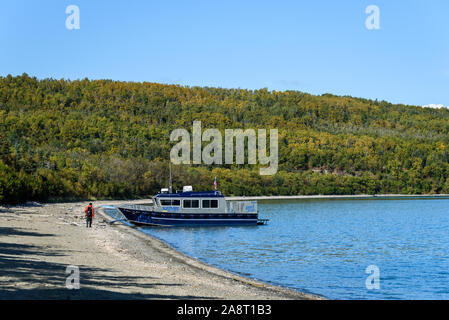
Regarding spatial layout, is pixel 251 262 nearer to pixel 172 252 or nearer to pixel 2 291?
pixel 172 252

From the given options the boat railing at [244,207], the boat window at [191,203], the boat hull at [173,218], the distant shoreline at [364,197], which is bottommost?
the distant shoreline at [364,197]

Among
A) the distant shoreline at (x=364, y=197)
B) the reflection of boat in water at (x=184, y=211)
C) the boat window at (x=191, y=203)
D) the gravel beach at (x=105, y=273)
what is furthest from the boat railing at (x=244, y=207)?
the distant shoreline at (x=364, y=197)

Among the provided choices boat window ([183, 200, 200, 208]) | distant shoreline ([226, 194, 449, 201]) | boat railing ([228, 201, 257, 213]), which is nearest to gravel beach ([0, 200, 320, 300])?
boat window ([183, 200, 200, 208])

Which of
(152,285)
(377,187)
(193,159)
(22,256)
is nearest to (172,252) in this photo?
(22,256)

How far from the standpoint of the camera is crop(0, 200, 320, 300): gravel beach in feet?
56.0

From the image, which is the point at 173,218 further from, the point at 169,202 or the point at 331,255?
the point at 331,255

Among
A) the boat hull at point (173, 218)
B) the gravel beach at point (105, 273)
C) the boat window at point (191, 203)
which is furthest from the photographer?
the boat window at point (191, 203)

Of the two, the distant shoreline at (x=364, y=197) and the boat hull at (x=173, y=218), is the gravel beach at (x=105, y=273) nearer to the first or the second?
the boat hull at (x=173, y=218)

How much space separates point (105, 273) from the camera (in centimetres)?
2139

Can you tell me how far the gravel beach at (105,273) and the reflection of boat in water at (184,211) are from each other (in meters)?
18.6

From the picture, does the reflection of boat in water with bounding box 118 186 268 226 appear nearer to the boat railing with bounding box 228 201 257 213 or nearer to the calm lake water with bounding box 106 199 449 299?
the calm lake water with bounding box 106 199 449 299

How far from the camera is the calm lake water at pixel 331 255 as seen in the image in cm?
2580
